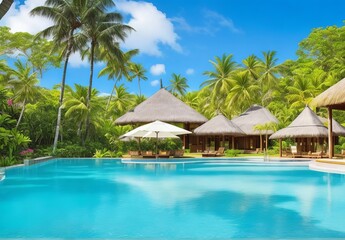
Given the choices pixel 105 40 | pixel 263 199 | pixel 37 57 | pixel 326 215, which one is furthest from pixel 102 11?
pixel 326 215

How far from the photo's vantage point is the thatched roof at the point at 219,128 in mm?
30442

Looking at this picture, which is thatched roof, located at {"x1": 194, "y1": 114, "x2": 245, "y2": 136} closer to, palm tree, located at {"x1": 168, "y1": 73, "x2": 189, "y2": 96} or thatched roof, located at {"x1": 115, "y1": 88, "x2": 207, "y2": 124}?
thatched roof, located at {"x1": 115, "y1": 88, "x2": 207, "y2": 124}

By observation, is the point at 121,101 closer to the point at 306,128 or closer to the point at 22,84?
the point at 22,84

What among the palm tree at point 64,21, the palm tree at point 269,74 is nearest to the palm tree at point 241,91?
the palm tree at point 269,74

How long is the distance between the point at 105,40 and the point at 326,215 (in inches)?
935

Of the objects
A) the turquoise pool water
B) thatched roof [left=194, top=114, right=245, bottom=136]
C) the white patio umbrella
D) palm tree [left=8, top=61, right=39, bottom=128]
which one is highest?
palm tree [left=8, top=61, right=39, bottom=128]

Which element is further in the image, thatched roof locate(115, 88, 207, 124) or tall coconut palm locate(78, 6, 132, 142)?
thatched roof locate(115, 88, 207, 124)

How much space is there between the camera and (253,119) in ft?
113

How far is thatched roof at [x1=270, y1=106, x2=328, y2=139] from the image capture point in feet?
83.4

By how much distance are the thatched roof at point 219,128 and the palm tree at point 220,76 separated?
777cm

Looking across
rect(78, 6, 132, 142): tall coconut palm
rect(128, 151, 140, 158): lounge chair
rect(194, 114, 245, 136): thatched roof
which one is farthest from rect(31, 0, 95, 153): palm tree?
rect(194, 114, 245, 136): thatched roof

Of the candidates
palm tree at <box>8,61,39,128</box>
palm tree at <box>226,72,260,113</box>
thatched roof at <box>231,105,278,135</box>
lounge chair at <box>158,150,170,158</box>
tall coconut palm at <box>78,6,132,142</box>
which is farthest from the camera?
palm tree at <box>226,72,260,113</box>

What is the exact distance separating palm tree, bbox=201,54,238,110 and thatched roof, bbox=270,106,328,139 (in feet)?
41.8

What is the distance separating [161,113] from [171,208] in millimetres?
23585
